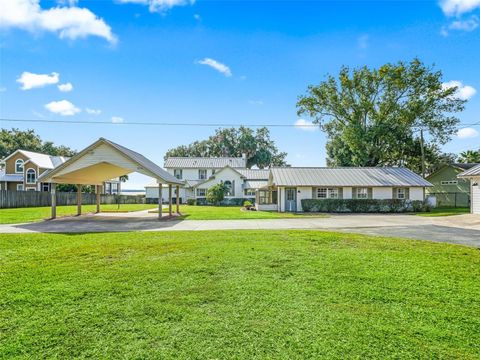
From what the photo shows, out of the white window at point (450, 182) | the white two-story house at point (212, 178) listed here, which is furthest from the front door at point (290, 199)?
the white window at point (450, 182)

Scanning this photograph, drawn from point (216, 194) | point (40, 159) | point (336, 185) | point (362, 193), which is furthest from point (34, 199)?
point (362, 193)

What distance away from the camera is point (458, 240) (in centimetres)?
Result: 1074

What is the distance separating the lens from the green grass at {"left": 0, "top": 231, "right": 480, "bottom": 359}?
346 centimetres

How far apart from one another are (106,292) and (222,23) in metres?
13.9

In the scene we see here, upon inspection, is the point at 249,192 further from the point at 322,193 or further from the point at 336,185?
the point at 336,185

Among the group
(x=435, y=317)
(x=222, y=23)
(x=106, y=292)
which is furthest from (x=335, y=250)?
(x=222, y=23)

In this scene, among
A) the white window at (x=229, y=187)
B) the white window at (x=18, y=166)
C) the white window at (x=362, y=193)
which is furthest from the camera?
the white window at (x=229, y=187)

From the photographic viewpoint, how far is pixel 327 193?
3044 cm

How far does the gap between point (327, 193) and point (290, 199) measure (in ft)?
12.2

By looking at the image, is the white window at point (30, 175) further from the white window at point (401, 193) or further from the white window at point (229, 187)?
the white window at point (401, 193)

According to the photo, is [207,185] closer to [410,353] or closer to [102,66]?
[102,66]

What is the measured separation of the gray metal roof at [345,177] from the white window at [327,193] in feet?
2.41

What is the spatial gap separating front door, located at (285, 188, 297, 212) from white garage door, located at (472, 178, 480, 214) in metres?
13.6

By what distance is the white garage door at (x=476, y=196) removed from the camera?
20.8 m
